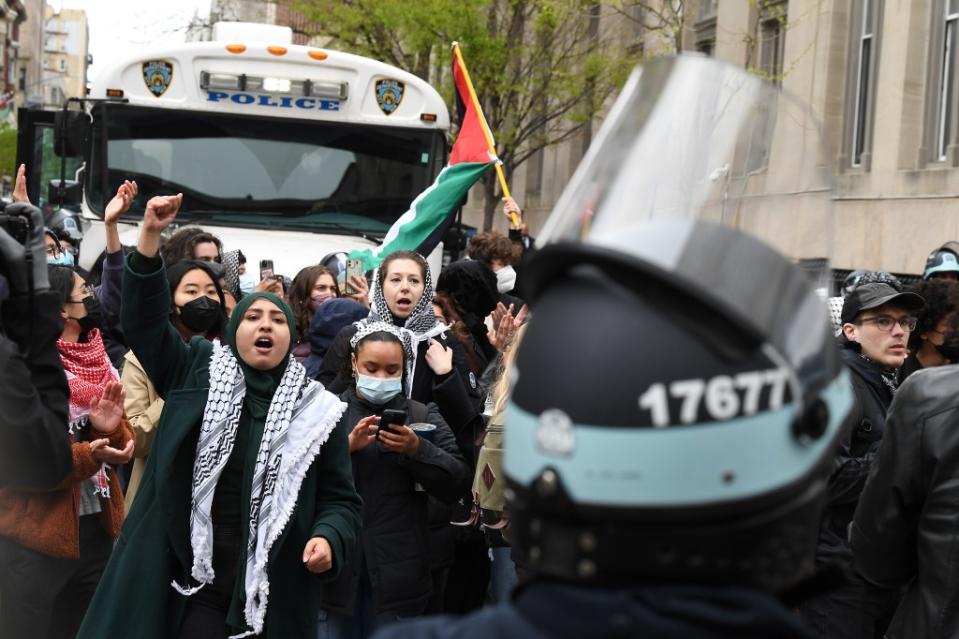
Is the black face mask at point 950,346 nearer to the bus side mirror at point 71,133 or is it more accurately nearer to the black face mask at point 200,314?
the black face mask at point 200,314

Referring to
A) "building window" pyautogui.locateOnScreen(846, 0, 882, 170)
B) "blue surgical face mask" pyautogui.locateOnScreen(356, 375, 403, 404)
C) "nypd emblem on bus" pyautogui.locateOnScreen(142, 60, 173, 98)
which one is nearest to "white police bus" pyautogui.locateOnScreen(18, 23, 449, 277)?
"nypd emblem on bus" pyautogui.locateOnScreen(142, 60, 173, 98)

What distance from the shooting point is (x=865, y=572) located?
401cm

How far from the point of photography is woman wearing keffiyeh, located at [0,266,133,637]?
5383 mm

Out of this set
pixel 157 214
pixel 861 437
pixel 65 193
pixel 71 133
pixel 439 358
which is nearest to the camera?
pixel 157 214

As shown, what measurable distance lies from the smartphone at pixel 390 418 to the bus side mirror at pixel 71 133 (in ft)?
23.1

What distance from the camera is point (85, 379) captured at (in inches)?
230

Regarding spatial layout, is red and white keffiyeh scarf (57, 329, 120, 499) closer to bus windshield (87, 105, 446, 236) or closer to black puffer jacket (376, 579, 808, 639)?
black puffer jacket (376, 579, 808, 639)

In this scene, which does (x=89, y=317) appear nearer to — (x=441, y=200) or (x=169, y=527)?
(x=169, y=527)

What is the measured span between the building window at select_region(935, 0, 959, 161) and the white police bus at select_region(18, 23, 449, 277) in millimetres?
7913

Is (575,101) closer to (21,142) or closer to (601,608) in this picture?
(21,142)

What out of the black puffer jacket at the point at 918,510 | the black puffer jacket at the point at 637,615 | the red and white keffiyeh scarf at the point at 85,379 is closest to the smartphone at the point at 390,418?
the red and white keffiyeh scarf at the point at 85,379

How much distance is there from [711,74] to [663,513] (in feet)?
3.16

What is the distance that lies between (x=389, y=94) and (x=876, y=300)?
7485 millimetres

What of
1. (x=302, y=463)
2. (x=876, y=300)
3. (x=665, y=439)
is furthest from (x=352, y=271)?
(x=665, y=439)
